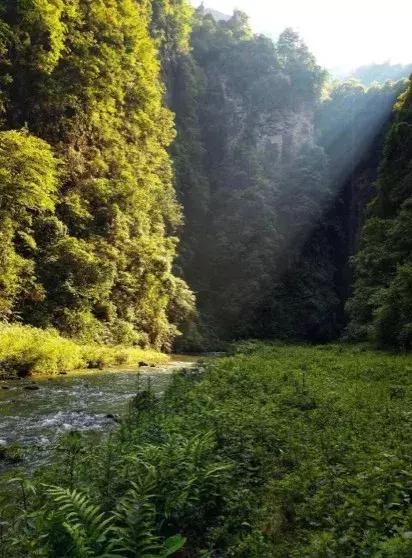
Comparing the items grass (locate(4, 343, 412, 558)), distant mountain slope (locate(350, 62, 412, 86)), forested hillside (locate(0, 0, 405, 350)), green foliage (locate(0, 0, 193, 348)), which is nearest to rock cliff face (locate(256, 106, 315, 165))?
forested hillside (locate(0, 0, 405, 350))

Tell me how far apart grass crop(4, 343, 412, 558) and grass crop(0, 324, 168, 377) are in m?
10.5

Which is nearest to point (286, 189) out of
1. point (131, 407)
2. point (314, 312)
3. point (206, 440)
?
point (314, 312)

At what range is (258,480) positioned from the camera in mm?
6473

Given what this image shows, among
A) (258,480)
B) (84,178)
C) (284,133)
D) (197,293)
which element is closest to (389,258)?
(84,178)

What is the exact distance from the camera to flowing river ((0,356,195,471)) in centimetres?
1052

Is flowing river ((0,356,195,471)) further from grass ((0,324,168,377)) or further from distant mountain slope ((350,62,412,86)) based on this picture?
distant mountain slope ((350,62,412,86))

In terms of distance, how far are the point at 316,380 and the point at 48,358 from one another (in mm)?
11376

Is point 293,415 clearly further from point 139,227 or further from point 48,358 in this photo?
point 139,227

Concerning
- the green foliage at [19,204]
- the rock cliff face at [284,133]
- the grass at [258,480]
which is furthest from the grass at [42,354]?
the rock cliff face at [284,133]

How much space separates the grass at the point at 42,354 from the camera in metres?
19.0

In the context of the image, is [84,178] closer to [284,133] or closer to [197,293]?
[197,293]

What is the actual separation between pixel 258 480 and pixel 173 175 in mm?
47018

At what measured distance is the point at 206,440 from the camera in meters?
7.16

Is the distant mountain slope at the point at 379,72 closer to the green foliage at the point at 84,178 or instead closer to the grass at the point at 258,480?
the green foliage at the point at 84,178
